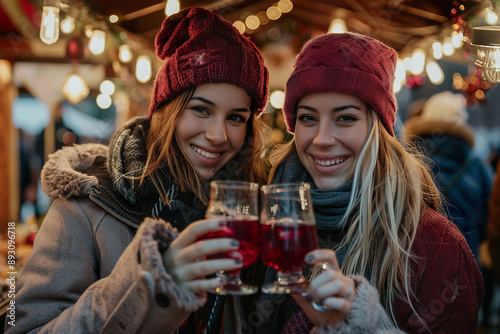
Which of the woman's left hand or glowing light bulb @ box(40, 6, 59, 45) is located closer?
the woman's left hand

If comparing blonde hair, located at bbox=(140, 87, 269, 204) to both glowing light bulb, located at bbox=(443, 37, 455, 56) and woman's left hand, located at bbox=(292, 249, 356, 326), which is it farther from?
glowing light bulb, located at bbox=(443, 37, 455, 56)

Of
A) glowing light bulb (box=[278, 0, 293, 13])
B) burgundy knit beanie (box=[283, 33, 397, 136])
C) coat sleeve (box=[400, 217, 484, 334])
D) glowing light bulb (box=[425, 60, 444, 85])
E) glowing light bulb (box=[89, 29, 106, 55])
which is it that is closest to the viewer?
coat sleeve (box=[400, 217, 484, 334])

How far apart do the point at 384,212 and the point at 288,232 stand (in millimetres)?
637

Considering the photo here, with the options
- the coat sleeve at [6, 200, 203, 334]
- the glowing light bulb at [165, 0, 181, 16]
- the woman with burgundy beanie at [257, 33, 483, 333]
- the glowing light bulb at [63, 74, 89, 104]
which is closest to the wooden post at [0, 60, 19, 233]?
the glowing light bulb at [63, 74, 89, 104]

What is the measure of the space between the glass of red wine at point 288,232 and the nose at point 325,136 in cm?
51

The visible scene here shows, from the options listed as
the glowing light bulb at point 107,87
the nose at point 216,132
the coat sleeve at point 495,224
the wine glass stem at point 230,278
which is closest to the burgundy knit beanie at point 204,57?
the nose at point 216,132

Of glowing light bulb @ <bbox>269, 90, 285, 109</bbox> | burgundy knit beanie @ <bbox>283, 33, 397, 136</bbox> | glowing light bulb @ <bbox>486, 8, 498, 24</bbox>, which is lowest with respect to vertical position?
burgundy knit beanie @ <bbox>283, 33, 397, 136</bbox>

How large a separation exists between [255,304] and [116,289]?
66 centimetres

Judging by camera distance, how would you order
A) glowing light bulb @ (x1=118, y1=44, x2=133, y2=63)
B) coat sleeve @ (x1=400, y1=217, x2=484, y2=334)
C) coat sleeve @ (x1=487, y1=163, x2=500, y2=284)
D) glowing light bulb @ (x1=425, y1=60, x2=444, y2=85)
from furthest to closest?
glowing light bulb @ (x1=425, y1=60, x2=444, y2=85)
glowing light bulb @ (x1=118, y1=44, x2=133, y2=63)
coat sleeve @ (x1=487, y1=163, x2=500, y2=284)
coat sleeve @ (x1=400, y1=217, x2=484, y2=334)

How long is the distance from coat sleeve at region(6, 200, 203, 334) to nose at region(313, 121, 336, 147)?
0.71 meters

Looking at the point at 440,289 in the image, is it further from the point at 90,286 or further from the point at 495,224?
the point at 495,224

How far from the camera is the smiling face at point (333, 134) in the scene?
5.81ft

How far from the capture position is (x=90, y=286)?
4.62 feet

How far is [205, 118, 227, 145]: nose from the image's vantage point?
6.12 ft
